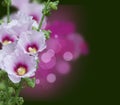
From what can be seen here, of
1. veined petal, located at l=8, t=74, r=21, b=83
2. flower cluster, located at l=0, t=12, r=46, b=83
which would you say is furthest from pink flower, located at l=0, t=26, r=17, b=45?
veined petal, located at l=8, t=74, r=21, b=83

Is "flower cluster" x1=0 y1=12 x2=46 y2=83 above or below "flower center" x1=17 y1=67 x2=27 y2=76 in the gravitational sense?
above

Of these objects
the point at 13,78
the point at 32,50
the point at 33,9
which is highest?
the point at 33,9

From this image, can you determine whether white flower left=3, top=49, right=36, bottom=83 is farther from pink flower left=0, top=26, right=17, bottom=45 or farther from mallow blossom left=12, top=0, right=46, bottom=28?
mallow blossom left=12, top=0, right=46, bottom=28

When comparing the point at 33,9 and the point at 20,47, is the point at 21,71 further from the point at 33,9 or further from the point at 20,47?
the point at 33,9

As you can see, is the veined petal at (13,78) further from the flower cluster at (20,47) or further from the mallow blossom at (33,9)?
the mallow blossom at (33,9)

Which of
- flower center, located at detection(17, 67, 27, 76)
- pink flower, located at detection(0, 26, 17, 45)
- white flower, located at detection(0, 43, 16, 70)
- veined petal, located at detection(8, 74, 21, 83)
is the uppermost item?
pink flower, located at detection(0, 26, 17, 45)

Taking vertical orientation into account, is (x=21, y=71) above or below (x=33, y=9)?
below

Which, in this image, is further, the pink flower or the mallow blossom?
the mallow blossom

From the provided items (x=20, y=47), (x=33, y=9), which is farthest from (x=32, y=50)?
(x=33, y=9)

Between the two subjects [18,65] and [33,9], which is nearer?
[18,65]

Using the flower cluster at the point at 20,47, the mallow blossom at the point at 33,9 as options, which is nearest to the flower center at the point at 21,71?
the flower cluster at the point at 20,47
